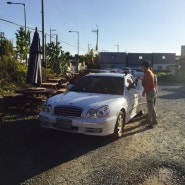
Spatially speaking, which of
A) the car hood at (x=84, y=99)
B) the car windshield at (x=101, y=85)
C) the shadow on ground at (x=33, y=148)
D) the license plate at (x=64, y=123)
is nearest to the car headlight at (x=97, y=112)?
the car hood at (x=84, y=99)

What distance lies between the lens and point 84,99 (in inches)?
290

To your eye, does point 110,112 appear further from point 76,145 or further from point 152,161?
point 152,161

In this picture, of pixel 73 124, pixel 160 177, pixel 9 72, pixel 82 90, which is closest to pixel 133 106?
pixel 82 90

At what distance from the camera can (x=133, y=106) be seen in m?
8.95

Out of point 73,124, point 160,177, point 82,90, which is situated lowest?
point 160,177

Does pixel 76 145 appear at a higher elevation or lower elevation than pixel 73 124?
lower

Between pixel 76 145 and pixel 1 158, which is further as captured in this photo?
pixel 76 145

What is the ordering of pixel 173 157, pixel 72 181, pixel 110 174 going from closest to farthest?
pixel 72 181 < pixel 110 174 < pixel 173 157

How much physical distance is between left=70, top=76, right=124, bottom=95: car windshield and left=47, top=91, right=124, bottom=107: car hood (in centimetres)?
33

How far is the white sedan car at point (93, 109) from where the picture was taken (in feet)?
22.4

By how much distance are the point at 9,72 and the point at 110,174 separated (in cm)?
1451

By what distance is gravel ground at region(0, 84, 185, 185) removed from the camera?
500cm

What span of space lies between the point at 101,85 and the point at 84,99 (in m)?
1.24

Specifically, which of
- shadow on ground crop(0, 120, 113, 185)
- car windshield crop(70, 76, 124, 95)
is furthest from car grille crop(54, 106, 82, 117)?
car windshield crop(70, 76, 124, 95)
